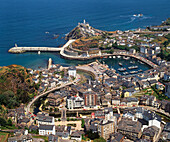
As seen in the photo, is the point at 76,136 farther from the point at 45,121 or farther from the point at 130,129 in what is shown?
the point at 130,129

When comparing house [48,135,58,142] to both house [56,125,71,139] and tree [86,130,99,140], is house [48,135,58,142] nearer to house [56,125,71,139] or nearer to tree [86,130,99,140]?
house [56,125,71,139]

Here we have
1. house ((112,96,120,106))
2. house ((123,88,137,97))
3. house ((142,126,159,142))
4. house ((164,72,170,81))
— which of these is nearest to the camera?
house ((142,126,159,142))

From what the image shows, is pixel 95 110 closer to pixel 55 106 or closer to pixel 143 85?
pixel 55 106

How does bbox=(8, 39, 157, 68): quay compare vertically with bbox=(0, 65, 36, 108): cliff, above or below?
above

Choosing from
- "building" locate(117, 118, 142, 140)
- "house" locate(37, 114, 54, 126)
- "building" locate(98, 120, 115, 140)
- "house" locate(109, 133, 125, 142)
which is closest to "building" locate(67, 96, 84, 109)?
"house" locate(37, 114, 54, 126)

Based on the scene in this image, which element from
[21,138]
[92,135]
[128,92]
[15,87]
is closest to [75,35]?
[15,87]

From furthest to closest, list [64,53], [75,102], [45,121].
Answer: [64,53] < [75,102] < [45,121]
